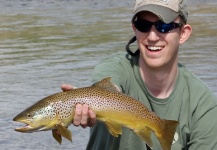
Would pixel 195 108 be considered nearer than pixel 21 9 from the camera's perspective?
Yes

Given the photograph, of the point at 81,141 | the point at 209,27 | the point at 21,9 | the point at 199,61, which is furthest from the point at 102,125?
the point at 21,9

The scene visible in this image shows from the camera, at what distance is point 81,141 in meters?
8.80

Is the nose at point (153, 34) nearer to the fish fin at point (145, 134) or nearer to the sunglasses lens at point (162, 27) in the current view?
the sunglasses lens at point (162, 27)

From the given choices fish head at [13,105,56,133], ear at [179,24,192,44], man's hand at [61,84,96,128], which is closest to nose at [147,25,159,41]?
ear at [179,24,192,44]

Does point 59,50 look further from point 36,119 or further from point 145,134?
point 36,119

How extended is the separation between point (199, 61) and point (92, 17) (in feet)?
34.2

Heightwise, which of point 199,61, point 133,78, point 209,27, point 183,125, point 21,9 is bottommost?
point 21,9

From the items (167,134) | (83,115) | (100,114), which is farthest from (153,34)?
(83,115)

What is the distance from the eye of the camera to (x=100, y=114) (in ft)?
15.0

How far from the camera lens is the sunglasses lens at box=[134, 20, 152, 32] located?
517 centimetres

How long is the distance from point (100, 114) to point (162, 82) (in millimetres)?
972

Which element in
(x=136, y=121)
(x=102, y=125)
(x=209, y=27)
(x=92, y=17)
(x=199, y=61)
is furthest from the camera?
(x=92, y=17)

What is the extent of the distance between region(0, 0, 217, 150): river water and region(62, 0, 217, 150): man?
324cm

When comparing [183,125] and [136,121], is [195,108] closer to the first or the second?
[183,125]
